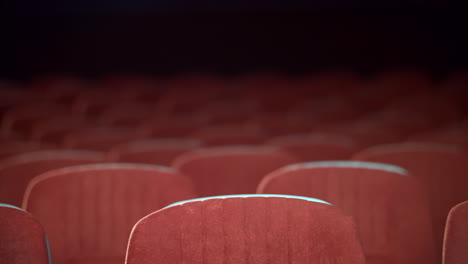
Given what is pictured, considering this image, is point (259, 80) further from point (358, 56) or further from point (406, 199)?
point (406, 199)

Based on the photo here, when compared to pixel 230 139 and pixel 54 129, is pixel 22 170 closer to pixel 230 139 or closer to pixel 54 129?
pixel 230 139

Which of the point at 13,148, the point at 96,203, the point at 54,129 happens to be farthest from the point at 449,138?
the point at 54,129

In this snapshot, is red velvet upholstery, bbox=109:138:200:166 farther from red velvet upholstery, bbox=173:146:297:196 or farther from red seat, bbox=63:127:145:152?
red seat, bbox=63:127:145:152

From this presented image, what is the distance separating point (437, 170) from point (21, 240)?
61.7 inches

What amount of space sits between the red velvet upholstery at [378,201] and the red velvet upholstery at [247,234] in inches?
20.0

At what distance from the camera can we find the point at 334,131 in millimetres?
3531

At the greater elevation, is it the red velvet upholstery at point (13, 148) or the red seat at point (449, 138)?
the red seat at point (449, 138)

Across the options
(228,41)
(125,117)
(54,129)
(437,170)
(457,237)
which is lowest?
(457,237)

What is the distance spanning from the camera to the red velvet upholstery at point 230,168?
7.66ft

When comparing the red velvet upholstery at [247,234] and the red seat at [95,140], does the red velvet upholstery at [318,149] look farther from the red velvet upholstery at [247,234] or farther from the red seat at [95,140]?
the red velvet upholstery at [247,234]

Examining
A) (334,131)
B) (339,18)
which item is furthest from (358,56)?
(334,131)

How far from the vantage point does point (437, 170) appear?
2178mm

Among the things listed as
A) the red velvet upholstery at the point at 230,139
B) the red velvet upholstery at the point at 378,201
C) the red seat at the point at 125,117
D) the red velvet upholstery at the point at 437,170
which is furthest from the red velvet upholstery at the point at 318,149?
the red seat at the point at 125,117

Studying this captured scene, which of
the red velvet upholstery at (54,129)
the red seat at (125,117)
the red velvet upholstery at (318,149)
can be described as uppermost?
the red seat at (125,117)
